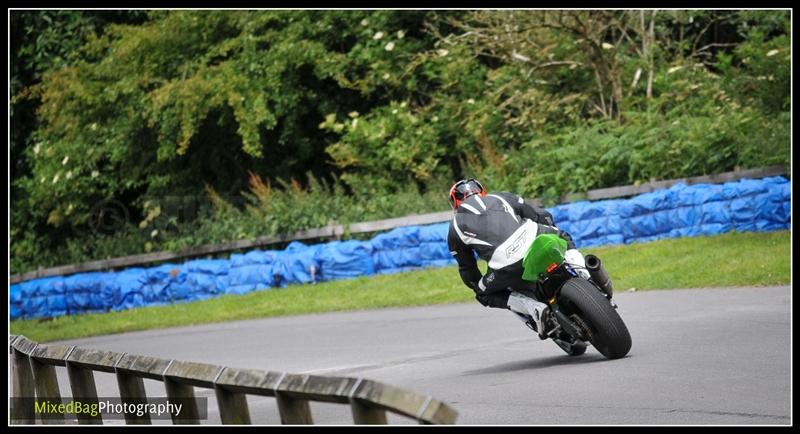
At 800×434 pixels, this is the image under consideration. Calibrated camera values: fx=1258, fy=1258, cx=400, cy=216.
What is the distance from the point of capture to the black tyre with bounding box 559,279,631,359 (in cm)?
970

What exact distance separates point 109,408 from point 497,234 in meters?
3.79

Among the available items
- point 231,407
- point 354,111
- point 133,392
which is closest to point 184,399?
point 231,407

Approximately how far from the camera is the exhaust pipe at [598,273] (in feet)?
32.7

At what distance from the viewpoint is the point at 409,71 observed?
28859 mm

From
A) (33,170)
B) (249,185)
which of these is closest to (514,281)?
(249,185)

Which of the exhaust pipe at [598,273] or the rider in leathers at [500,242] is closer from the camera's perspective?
the exhaust pipe at [598,273]

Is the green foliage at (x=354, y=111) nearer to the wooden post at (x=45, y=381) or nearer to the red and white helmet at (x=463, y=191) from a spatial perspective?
the red and white helmet at (x=463, y=191)

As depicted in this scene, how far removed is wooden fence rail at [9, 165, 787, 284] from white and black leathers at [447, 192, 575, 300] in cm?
1011

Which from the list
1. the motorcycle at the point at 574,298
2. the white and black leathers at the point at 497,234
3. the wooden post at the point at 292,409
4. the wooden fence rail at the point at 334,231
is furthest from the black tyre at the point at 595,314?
the wooden fence rail at the point at 334,231

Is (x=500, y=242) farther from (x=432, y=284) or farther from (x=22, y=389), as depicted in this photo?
(x=432, y=284)

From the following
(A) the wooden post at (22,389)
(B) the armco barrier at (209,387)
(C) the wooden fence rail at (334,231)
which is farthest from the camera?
(C) the wooden fence rail at (334,231)

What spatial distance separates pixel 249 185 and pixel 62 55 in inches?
260

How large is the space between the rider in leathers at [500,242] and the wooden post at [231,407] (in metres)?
4.79

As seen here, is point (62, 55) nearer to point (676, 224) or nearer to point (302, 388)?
point (676, 224)
